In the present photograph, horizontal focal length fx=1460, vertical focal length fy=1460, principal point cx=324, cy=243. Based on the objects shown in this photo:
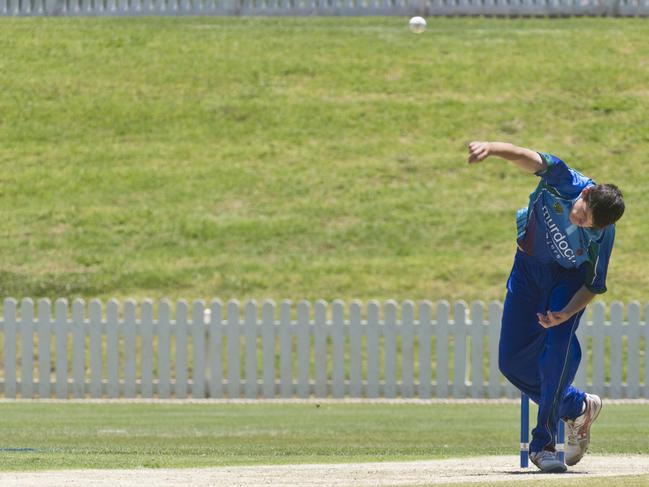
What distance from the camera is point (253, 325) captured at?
1448 centimetres

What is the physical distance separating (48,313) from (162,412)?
196 centimetres

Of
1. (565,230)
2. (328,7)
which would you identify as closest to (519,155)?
(565,230)

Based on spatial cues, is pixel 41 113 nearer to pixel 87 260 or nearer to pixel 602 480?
pixel 87 260

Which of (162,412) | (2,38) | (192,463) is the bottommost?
(162,412)

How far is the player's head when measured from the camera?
6.69m

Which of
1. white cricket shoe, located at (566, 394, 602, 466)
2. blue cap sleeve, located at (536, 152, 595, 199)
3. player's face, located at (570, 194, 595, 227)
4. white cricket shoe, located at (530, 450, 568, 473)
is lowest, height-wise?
white cricket shoe, located at (530, 450, 568, 473)

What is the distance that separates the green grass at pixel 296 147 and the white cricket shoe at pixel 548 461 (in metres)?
10.1

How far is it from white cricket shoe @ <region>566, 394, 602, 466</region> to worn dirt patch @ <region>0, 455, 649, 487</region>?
10 cm

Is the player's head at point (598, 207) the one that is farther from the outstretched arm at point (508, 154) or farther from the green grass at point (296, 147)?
the green grass at point (296, 147)

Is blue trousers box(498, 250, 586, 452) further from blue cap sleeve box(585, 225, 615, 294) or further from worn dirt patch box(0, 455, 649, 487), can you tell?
worn dirt patch box(0, 455, 649, 487)

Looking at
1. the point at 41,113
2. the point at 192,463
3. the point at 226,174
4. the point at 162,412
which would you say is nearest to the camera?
the point at 192,463

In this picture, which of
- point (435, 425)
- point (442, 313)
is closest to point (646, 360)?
point (442, 313)

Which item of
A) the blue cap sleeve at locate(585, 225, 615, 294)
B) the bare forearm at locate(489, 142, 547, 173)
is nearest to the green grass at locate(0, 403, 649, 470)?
the blue cap sleeve at locate(585, 225, 615, 294)

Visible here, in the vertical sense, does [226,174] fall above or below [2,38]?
below
